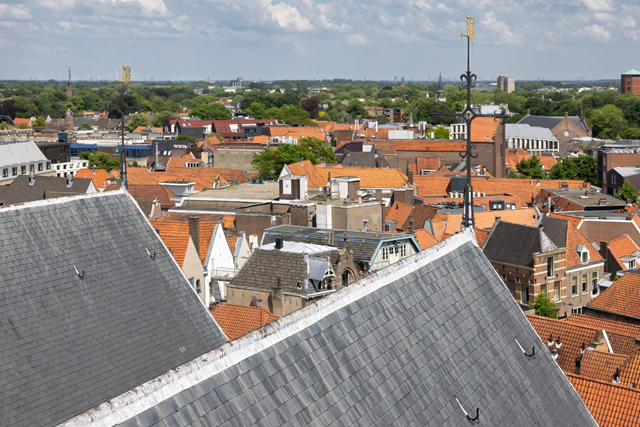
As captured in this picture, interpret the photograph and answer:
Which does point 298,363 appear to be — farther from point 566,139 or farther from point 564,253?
point 566,139

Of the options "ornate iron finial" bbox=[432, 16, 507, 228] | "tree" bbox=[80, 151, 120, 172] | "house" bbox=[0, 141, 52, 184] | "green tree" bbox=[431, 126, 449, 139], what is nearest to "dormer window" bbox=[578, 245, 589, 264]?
"ornate iron finial" bbox=[432, 16, 507, 228]

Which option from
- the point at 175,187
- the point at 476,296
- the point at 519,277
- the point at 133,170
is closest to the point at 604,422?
the point at 476,296

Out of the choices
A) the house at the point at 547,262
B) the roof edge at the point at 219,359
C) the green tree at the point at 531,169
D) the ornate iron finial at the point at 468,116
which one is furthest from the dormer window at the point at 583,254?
the green tree at the point at 531,169

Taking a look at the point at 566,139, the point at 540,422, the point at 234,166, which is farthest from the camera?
the point at 566,139

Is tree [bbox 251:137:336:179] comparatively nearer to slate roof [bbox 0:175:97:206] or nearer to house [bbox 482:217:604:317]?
slate roof [bbox 0:175:97:206]

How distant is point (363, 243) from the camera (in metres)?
39.7

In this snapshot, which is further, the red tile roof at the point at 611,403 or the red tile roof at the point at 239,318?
the red tile roof at the point at 239,318

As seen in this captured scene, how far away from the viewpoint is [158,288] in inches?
799

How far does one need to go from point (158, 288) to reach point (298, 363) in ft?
37.4

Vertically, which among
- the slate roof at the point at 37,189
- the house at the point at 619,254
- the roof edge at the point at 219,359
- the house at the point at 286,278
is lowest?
the house at the point at 619,254

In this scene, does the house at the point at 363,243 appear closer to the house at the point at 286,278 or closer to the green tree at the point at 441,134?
the house at the point at 286,278

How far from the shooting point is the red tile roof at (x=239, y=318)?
3041 cm

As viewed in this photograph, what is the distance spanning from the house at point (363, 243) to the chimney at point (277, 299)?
12.6 feet

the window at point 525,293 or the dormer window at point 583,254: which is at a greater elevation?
the dormer window at point 583,254
